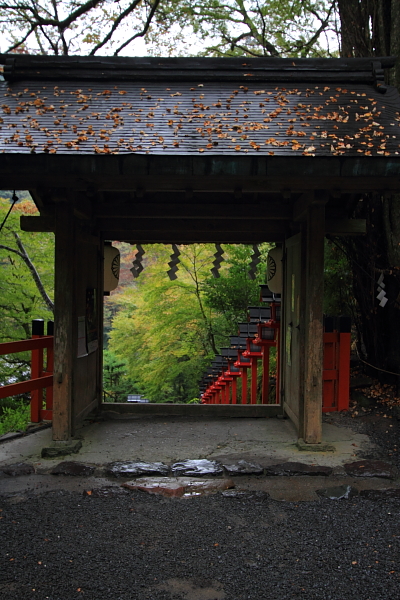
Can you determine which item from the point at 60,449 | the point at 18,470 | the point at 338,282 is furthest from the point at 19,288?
the point at 18,470

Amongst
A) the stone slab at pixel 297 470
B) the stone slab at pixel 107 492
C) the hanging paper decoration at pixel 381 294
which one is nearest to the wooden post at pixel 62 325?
the stone slab at pixel 107 492

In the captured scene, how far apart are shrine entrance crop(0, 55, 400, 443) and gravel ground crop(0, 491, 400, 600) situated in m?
1.42

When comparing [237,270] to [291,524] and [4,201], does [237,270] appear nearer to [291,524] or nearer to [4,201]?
[4,201]

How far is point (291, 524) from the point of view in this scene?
143 inches

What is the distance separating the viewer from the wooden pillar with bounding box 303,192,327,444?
16.9 ft

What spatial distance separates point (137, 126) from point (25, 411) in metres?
8.51

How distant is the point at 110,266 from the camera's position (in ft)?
22.6

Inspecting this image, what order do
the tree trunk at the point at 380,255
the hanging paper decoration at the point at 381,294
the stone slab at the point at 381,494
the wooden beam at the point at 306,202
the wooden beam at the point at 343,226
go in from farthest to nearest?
the tree trunk at the point at 380,255 → the hanging paper decoration at the point at 381,294 → the wooden beam at the point at 343,226 → the wooden beam at the point at 306,202 → the stone slab at the point at 381,494

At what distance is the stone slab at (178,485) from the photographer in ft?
13.8

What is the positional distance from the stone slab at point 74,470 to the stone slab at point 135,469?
17 centimetres

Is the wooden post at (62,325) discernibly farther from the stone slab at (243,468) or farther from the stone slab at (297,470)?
the stone slab at (297,470)

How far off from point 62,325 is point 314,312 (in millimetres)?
2578

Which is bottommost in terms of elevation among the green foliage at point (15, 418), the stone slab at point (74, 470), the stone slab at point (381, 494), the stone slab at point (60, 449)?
the green foliage at point (15, 418)

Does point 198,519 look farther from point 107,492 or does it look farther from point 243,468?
point 243,468
